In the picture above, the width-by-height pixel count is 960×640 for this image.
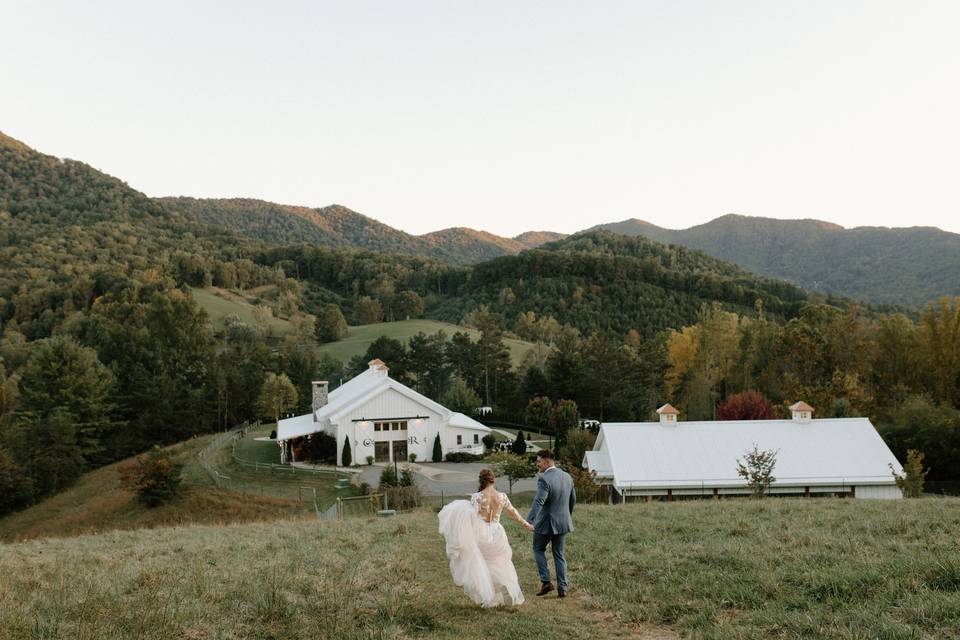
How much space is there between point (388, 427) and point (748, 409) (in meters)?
24.7

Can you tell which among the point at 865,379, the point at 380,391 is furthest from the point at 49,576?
the point at 865,379

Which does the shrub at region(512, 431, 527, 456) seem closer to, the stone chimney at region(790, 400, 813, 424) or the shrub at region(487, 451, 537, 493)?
the shrub at region(487, 451, 537, 493)

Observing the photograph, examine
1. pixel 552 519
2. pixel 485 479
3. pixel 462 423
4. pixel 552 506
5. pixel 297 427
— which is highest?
pixel 485 479

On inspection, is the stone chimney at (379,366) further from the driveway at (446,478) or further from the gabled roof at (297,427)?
the driveway at (446,478)

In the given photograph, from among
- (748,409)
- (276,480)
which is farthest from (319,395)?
(748,409)

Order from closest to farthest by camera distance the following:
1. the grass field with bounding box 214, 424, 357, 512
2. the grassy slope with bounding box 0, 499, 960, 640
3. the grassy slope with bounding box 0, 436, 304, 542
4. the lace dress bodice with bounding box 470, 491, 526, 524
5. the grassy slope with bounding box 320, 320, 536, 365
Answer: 1. the grassy slope with bounding box 0, 499, 960, 640
2. the lace dress bodice with bounding box 470, 491, 526, 524
3. the grassy slope with bounding box 0, 436, 304, 542
4. the grass field with bounding box 214, 424, 357, 512
5. the grassy slope with bounding box 320, 320, 536, 365

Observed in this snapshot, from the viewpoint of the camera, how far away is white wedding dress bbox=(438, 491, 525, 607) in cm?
713

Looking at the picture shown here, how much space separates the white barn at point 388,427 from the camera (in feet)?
143

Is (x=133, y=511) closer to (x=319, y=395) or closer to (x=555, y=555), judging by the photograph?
(x=319, y=395)

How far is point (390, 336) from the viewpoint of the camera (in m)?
110

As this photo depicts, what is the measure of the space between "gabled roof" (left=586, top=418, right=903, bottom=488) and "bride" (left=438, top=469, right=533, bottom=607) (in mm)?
22585

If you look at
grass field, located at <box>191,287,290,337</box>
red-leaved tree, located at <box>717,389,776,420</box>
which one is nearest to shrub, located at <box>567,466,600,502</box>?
red-leaved tree, located at <box>717,389,776,420</box>

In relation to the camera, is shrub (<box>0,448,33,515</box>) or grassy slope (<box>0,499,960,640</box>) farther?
shrub (<box>0,448,33,515</box>)

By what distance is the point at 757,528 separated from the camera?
449 inches
